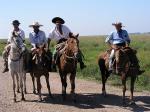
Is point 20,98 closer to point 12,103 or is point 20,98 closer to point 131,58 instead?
point 12,103

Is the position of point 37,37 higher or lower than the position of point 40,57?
higher

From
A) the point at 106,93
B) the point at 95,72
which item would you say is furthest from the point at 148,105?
the point at 95,72

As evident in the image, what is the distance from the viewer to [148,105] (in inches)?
545

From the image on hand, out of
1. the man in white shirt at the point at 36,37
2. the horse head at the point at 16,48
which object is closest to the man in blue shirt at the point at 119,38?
the man in white shirt at the point at 36,37

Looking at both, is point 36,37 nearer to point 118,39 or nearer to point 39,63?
point 39,63

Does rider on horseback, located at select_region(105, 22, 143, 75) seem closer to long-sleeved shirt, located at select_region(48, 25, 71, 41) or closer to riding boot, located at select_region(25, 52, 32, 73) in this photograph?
long-sleeved shirt, located at select_region(48, 25, 71, 41)

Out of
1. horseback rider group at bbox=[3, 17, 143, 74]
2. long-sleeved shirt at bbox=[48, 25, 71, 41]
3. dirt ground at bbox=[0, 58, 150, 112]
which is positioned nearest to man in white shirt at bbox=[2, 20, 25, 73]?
horseback rider group at bbox=[3, 17, 143, 74]

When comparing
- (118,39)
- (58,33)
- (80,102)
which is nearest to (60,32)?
(58,33)

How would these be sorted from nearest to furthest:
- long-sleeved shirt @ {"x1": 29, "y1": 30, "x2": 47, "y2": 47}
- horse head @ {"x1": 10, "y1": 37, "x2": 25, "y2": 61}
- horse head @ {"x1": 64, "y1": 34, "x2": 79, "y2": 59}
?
horse head @ {"x1": 64, "y1": 34, "x2": 79, "y2": 59}, horse head @ {"x1": 10, "y1": 37, "x2": 25, "y2": 61}, long-sleeved shirt @ {"x1": 29, "y1": 30, "x2": 47, "y2": 47}

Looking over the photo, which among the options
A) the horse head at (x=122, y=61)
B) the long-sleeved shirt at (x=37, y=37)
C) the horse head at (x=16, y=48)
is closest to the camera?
the horse head at (x=122, y=61)

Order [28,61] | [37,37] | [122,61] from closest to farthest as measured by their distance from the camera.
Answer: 1. [122,61]
2. [28,61]
3. [37,37]

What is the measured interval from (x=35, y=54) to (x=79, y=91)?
3363 millimetres

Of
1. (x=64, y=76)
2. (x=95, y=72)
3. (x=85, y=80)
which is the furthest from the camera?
(x=95, y=72)

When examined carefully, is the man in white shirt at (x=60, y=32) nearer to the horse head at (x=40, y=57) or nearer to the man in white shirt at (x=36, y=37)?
the man in white shirt at (x=36, y=37)
